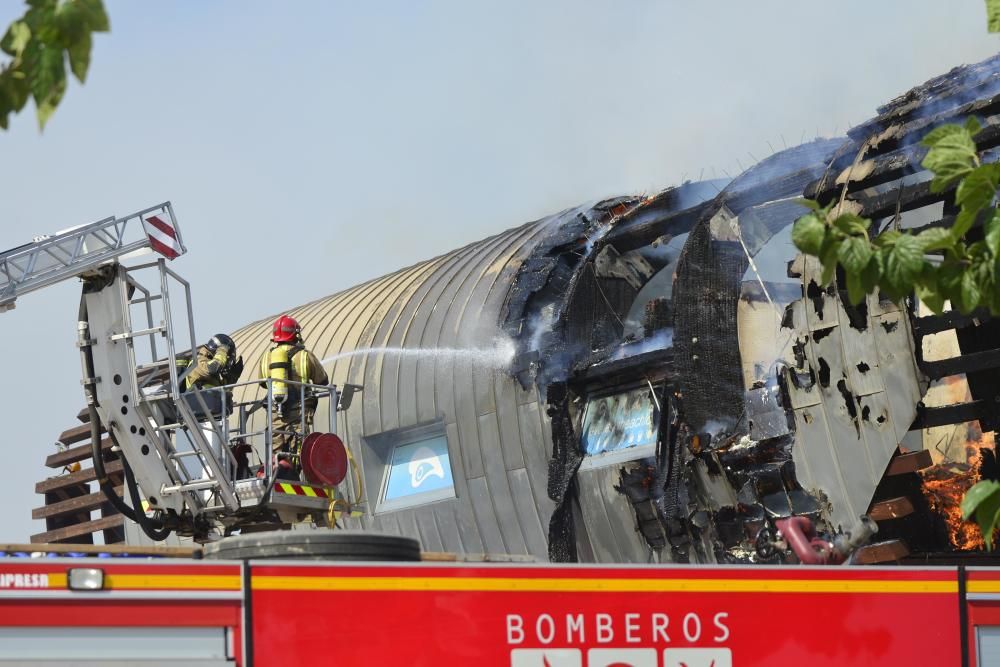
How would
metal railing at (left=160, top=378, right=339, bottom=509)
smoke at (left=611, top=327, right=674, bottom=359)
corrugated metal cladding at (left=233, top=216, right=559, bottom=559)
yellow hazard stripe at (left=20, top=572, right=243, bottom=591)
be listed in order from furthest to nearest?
corrugated metal cladding at (left=233, top=216, right=559, bottom=559) < smoke at (left=611, top=327, right=674, bottom=359) < metal railing at (left=160, top=378, right=339, bottom=509) < yellow hazard stripe at (left=20, top=572, right=243, bottom=591)

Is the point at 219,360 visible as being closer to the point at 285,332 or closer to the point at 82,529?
the point at 285,332

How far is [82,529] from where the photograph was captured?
16.7 metres

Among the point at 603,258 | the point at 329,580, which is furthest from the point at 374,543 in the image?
the point at 603,258

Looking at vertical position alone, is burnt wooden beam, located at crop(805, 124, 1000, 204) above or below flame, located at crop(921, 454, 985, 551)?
above

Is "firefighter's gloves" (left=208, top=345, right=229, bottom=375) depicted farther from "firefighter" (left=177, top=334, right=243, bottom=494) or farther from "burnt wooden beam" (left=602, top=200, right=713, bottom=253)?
"burnt wooden beam" (left=602, top=200, right=713, bottom=253)

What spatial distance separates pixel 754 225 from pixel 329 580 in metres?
6.21

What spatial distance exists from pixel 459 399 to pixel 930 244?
883 cm

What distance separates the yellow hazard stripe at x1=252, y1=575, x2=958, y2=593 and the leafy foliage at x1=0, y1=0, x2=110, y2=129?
238cm

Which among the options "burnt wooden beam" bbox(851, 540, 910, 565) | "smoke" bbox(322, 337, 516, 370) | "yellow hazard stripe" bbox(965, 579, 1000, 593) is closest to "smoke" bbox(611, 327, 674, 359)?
"smoke" bbox(322, 337, 516, 370)

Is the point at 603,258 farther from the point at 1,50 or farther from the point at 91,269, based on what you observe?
the point at 1,50

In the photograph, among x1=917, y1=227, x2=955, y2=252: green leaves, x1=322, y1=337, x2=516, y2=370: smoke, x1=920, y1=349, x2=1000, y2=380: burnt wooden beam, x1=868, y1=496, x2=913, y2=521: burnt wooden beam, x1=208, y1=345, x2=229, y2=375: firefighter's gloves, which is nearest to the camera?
x1=917, y1=227, x2=955, y2=252: green leaves

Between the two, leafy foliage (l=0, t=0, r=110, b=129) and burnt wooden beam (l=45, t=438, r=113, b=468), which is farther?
burnt wooden beam (l=45, t=438, r=113, b=468)

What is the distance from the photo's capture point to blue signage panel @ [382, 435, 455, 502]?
1347 centimetres

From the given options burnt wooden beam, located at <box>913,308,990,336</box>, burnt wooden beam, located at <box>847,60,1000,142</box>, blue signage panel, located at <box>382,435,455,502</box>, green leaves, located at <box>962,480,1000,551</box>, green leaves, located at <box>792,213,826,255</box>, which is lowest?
blue signage panel, located at <box>382,435,455,502</box>
